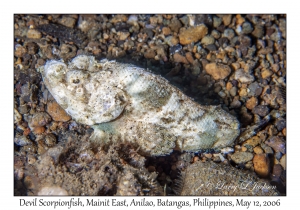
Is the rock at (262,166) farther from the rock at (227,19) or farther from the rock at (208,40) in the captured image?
the rock at (227,19)

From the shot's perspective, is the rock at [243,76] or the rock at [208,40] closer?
the rock at [243,76]

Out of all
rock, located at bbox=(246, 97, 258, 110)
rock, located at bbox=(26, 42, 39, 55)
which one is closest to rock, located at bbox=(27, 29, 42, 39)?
rock, located at bbox=(26, 42, 39, 55)

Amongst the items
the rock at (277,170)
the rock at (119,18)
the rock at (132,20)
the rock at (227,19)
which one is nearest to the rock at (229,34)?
the rock at (227,19)

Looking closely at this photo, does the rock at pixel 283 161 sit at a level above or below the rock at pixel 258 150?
below

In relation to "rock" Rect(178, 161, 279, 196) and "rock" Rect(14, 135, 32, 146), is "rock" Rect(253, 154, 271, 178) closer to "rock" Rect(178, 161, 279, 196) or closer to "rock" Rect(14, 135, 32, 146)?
"rock" Rect(178, 161, 279, 196)

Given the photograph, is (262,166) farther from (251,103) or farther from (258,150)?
(251,103)

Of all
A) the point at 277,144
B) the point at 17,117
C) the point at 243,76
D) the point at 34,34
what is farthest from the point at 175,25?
the point at 17,117

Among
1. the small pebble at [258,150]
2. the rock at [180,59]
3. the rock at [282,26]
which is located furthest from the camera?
the rock at [282,26]

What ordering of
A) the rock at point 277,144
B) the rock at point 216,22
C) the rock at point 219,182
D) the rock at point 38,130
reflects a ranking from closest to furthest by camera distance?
the rock at point 219,182
the rock at point 38,130
the rock at point 277,144
the rock at point 216,22

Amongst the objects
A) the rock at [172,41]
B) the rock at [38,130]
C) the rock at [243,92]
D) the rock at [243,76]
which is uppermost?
the rock at [172,41]
